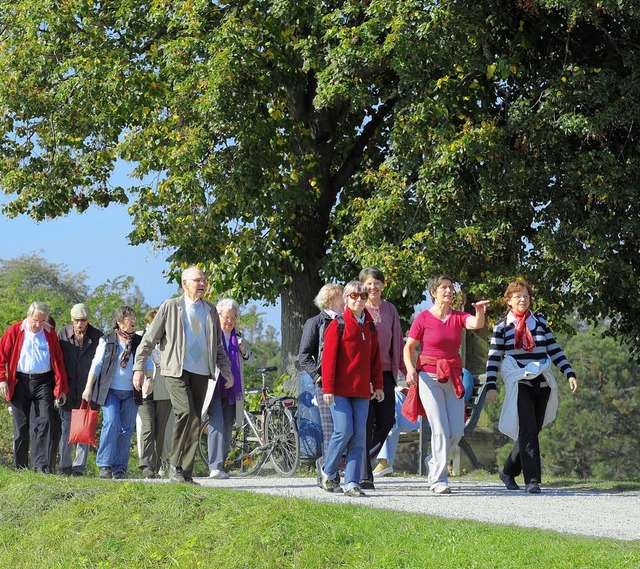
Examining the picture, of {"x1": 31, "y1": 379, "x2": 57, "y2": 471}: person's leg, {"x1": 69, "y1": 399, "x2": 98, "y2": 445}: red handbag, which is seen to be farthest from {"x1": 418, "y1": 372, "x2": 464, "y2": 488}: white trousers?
{"x1": 31, "y1": 379, "x2": 57, "y2": 471}: person's leg

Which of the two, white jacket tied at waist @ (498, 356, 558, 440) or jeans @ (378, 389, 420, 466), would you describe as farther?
jeans @ (378, 389, 420, 466)

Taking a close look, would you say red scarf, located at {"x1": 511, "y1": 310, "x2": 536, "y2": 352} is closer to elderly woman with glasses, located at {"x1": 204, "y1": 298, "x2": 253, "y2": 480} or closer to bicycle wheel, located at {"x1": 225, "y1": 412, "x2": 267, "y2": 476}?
elderly woman with glasses, located at {"x1": 204, "y1": 298, "x2": 253, "y2": 480}

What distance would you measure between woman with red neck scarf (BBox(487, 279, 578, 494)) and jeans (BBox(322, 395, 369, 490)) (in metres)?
1.49

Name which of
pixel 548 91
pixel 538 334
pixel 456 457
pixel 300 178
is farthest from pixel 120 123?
pixel 538 334

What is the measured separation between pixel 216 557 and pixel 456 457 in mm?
7851

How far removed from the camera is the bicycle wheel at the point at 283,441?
45.2 ft

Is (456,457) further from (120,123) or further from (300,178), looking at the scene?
(120,123)

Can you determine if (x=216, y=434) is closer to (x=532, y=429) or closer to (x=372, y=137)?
(x=532, y=429)

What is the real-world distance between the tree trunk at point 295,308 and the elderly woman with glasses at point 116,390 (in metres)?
7.96

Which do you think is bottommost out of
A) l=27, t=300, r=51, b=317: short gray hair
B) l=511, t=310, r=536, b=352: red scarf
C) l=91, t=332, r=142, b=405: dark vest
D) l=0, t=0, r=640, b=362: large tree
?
l=91, t=332, r=142, b=405: dark vest

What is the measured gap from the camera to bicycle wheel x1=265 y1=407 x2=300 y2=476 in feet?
45.2

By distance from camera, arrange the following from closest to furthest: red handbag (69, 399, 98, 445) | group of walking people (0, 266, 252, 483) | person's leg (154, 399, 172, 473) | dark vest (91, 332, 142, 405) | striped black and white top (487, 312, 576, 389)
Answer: striped black and white top (487, 312, 576, 389), group of walking people (0, 266, 252, 483), red handbag (69, 399, 98, 445), dark vest (91, 332, 142, 405), person's leg (154, 399, 172, 473)

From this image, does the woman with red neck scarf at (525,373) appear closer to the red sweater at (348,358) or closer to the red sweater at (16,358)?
the red sweater at (348,358)

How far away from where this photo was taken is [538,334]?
473 inches
